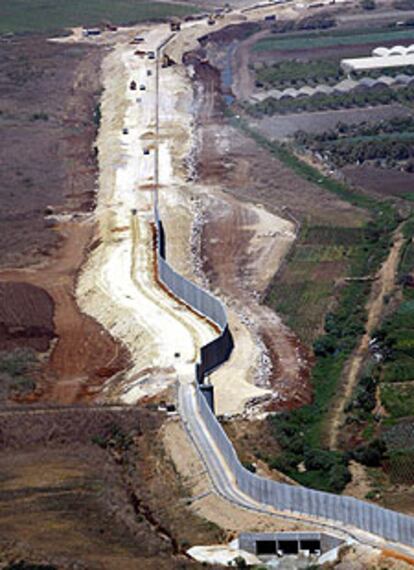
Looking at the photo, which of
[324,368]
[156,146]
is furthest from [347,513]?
[156,146]

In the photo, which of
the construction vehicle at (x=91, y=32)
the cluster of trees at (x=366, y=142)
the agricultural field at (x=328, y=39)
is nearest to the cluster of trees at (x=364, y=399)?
the cluster of trees at (x=366, y=142)

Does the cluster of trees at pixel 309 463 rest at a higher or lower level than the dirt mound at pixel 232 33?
higher

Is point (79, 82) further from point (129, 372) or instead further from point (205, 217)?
point (129, 372)

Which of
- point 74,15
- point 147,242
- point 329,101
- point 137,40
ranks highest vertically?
point 147,242

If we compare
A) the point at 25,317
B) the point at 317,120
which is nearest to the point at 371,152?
the point at 317,120

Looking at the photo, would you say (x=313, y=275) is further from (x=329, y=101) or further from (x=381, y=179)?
(x=329, y=101)

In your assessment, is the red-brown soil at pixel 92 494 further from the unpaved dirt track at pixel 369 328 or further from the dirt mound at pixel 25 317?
the dirt mound at pixel 25 317
